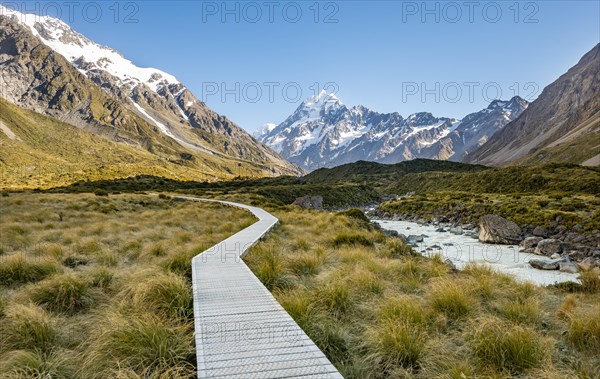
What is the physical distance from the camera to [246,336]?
506 cm

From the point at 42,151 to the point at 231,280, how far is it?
223 m

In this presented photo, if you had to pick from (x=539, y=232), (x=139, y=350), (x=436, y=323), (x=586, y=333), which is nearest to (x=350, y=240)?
(x=436, y=323)

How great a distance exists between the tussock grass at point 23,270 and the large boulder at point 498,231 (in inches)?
1044

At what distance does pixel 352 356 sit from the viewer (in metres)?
5.28

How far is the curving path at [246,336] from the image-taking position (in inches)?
163

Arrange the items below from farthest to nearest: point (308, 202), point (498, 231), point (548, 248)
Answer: point (308, 202)
point (498, 231)
point (548, 248)

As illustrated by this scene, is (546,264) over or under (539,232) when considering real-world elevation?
under

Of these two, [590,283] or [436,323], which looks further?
[590,283]

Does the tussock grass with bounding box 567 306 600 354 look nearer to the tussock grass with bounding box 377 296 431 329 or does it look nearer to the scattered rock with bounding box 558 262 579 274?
the tussock grass with bounding box 377 296 431 329

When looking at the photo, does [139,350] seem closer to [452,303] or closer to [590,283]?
[452,303]

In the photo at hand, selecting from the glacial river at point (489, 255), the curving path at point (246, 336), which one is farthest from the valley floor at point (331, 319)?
the glacial river at point (489, 255)

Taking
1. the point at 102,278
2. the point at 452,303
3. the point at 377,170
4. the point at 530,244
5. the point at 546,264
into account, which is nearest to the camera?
the point at 452,303

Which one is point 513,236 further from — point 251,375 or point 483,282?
point 251,375

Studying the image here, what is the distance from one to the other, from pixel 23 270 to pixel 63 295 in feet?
9.39
